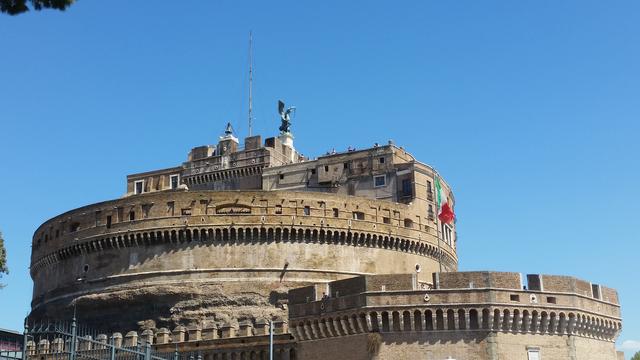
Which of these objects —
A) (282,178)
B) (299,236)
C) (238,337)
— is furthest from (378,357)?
(282,178)

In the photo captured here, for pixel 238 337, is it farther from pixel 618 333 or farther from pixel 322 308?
pixel 618 333

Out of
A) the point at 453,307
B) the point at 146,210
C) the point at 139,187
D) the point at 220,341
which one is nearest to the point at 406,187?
the point at 146,210

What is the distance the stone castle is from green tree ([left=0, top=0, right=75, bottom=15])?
59.1 feet

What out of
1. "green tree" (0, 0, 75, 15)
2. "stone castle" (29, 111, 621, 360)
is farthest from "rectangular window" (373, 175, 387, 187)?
"green tree" (0, 0, 75, 15)

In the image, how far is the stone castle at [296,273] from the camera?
3183 centimetres

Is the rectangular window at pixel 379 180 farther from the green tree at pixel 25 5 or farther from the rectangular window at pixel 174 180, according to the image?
the green tree at pixel 25 5

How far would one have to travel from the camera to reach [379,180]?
59781mm

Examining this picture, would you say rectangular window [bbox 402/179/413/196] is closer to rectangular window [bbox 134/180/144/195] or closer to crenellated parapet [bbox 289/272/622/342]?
rectangular window [bbox 134/180/144/195]

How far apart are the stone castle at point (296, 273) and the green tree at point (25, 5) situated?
59.1 ft

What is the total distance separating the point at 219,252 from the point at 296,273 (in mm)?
4970

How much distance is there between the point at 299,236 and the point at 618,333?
22.2m

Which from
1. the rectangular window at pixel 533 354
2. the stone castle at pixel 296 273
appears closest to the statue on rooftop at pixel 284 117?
the stone castle at pixel 296 273

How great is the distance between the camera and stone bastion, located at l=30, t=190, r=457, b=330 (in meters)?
51.8

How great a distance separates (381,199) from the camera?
58594 millimetres
